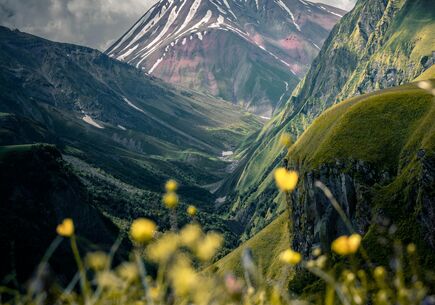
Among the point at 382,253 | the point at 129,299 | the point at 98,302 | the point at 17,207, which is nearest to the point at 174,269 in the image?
the point at 98,302

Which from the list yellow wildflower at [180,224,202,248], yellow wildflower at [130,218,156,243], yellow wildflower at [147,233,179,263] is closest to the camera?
yellow wildflower at [130,218,156,243]

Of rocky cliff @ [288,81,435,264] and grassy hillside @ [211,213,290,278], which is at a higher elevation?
rocky cliff @ [288,81,435,264]

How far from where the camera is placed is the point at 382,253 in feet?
328

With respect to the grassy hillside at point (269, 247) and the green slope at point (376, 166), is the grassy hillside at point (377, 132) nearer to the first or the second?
the green slope at point (376, 166)

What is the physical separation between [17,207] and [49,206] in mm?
15709

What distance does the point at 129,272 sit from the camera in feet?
15.1

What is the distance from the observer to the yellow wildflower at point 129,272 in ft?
14.7

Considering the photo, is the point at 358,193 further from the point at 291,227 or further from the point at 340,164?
the point at 291,227

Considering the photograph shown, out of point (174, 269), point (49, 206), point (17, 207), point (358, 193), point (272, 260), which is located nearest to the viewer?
point (174, 269)

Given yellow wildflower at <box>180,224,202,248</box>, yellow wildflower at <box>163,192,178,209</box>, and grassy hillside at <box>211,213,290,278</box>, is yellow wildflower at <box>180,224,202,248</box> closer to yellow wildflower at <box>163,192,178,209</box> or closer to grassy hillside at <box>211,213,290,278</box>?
yellow wildflower at <box>163,192,178,209</box>

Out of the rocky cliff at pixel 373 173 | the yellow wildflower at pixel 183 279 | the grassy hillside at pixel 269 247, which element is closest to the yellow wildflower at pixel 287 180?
the yellow wildflower at pixel 183 279

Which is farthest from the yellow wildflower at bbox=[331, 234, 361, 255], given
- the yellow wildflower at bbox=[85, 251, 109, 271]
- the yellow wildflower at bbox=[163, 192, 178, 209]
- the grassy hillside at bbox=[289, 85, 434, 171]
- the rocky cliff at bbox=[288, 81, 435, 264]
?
the grassy hillside at bbox=[289, 85, 434, 171]

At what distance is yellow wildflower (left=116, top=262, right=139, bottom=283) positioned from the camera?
4.47m

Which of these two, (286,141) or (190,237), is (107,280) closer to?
(190,237)
